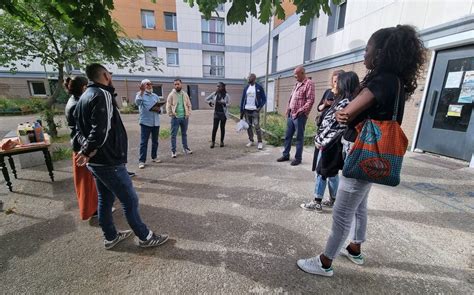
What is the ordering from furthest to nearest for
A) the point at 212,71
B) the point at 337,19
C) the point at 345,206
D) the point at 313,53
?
the point at 212,71, the point at 313,53, the point at 337,19, the point at 345,206

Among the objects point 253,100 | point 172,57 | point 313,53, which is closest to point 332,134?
point 253,100

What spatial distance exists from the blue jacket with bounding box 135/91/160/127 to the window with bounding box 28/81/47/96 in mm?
21531

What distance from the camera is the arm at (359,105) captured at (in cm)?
140

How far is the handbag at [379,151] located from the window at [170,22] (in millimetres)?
22865

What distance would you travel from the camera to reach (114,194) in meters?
2.09

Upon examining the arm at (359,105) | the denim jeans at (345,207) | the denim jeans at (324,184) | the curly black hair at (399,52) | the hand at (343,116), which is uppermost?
the curly black hair at (399,52)

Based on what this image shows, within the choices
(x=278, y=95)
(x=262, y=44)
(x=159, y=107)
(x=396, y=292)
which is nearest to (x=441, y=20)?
(x=396, y=292)

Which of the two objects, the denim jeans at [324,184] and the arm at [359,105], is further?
the denim jeans at [324,184]

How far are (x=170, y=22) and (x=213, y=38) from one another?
167 inches

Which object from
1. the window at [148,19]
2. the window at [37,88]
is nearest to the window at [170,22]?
the window at [148,19]

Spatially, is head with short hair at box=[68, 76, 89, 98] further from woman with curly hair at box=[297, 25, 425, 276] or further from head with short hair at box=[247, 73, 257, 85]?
head with short hair at box=[247, 73, 257, 85]

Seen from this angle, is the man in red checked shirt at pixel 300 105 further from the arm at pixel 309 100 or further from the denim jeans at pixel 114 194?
the denim jeans at pixel 114 194

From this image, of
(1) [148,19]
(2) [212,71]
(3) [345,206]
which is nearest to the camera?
(3) [345,206]

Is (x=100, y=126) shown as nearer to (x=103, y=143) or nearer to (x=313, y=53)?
(x=103, y=143)
